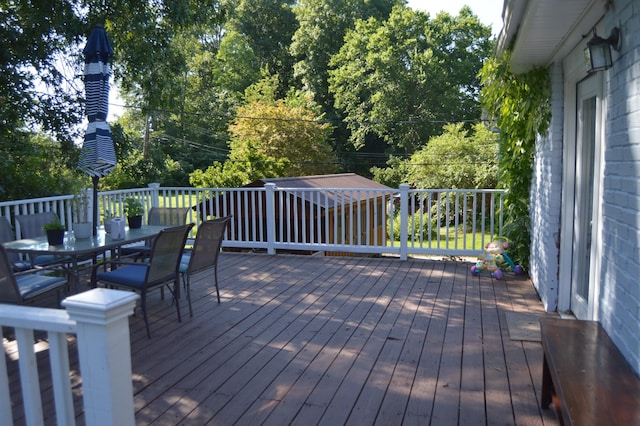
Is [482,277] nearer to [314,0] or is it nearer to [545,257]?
[545,257]

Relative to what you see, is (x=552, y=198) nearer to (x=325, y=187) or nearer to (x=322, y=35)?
(x=325, y=187)

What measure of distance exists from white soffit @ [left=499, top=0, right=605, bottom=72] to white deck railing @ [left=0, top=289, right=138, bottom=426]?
2.61 metres

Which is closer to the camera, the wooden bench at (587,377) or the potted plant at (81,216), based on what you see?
the wooden bench at (587,377)

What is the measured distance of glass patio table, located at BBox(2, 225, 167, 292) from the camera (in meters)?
3.84

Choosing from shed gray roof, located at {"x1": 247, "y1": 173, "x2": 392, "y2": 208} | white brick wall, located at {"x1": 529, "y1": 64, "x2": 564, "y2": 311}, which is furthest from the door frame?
shed gray roof, located at {"x1": 247, "y1": 173, "x2": 392, "y2": 208}

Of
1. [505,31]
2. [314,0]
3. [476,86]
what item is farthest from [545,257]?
[314,0]

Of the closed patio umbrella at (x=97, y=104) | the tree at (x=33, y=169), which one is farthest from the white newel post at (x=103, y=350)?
the tree at (x=33, y=169)

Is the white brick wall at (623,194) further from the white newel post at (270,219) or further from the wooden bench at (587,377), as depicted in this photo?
the white newel post at (270,219)

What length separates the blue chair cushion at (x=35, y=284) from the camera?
3457mm

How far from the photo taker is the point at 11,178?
23.2 ft

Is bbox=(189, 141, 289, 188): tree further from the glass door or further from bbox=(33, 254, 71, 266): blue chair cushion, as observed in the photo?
the glass door

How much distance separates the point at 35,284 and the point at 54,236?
1.92 feet

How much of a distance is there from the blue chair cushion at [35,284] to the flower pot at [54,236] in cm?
34

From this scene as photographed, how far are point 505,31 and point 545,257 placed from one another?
6.43 ft
